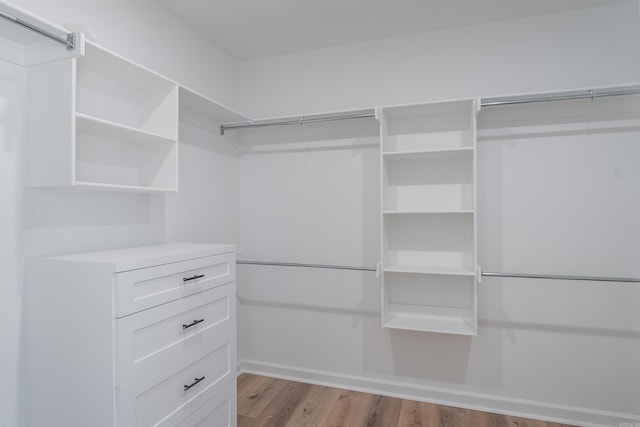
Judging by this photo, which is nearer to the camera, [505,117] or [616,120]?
[616,120]

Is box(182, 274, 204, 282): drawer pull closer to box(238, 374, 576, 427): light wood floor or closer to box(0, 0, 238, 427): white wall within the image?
box(0, 0, 238, 427): white wall

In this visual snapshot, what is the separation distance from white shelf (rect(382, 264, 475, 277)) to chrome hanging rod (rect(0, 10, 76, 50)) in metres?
1.97

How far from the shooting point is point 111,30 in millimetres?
1890

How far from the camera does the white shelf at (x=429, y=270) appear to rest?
2.23 meters

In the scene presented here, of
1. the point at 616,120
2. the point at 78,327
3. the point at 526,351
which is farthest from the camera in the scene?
the point at 526,351

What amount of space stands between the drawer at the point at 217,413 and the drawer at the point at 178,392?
0.03m

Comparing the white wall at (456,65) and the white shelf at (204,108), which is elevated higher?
the white wall at (456,65)

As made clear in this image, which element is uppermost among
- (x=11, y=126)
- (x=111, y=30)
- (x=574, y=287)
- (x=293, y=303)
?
(x=111, y=30)

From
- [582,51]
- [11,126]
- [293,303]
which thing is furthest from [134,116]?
[582,51]

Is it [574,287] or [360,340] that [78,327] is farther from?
[574,287]

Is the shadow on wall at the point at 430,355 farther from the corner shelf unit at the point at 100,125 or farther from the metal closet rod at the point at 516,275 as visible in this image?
the corner shelf unit at the point at 100,125

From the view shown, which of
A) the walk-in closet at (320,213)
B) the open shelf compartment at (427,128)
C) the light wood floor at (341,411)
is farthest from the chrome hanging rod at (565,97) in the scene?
the light wood floor at (341,411)

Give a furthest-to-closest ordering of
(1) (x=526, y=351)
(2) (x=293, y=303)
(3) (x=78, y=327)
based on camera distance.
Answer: (2) (x=293, y=303) < (1) (x=526, y=351) < (3) (x=78, y=327)

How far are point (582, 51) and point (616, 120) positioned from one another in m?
0.49
